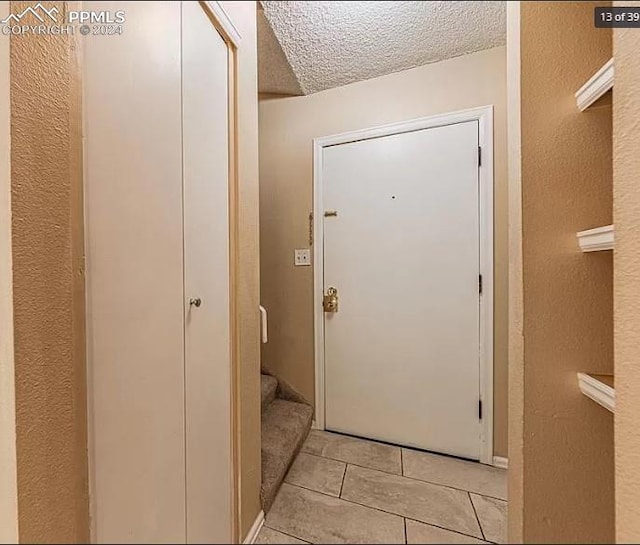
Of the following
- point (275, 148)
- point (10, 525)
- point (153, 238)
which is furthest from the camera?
point (275, 148)

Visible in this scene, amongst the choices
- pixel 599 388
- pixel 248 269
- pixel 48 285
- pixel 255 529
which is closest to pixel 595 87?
pixel 599 388

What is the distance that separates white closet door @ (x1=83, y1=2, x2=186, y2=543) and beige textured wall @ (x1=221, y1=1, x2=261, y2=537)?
8.3 inches

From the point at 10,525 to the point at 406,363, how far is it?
95cm

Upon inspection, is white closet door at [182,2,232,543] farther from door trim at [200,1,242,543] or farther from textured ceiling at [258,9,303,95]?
textured ceiling at [258,9,303,95]

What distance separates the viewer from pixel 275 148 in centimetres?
86

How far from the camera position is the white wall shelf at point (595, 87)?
509 mm

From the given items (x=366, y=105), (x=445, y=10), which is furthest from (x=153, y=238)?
(x=445, y=10)

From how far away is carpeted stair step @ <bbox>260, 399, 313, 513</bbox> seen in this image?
0.88m

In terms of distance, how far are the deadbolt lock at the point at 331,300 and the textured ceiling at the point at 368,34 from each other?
0.66 meters

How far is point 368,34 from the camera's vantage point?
90cm

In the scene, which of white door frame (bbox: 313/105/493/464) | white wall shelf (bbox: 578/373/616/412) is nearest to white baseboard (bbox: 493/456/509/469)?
white door frame (bbox: 313/105/493/464)

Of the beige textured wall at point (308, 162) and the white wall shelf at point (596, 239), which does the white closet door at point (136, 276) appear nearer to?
the beige textured wall at point (308, 162)

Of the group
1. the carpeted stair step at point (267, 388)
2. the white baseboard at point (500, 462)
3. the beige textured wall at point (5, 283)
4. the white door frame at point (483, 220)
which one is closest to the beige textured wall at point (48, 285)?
the beige textured wall at point (5, 283)

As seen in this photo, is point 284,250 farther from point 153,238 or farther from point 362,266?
point 153,238
